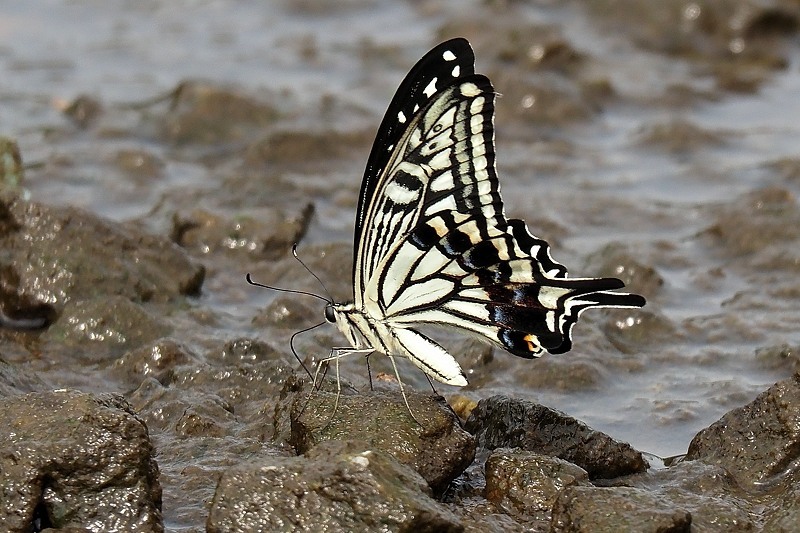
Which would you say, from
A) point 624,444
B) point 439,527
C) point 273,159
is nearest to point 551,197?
point 273,159

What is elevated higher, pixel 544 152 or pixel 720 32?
pixel 720 32

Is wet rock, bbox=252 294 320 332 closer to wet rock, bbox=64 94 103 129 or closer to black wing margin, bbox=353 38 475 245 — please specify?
black wing margin, bbox=353 38 475 245

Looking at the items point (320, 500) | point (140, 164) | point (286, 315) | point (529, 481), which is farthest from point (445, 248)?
point (140, 164)

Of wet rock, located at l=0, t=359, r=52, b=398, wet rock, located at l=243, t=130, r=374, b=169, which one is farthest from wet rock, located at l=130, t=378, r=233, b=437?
wet rock, located at l=243, t=130, r=374, b=169

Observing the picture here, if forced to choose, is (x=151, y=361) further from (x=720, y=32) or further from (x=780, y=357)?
(x=720, y=32)

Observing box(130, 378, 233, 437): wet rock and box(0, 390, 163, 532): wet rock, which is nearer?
box(0, 390, 163, 532): wet rock

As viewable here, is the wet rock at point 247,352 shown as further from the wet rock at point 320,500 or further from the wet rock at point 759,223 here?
the wet rock at point 759,223
